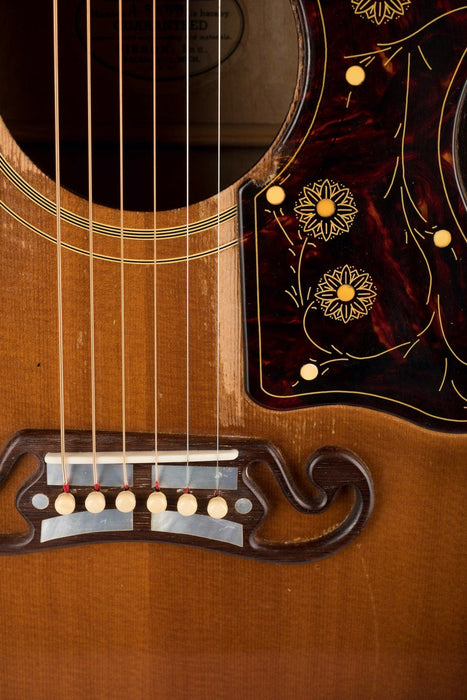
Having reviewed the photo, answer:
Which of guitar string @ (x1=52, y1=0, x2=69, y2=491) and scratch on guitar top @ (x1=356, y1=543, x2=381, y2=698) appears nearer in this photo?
guitar string @ (x1=52, y1=0, x2=69, y2=491)

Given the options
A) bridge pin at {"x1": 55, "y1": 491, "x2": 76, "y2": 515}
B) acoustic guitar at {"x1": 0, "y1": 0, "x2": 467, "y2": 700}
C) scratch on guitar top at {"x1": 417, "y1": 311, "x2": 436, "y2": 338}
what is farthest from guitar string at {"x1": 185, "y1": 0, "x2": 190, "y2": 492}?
scratch on guitar top at {"x1": 417, "y1": 311, "x2": 436, "y2": 338}

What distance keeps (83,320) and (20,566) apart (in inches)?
10.6

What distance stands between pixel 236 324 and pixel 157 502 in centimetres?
18

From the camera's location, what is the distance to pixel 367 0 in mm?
501

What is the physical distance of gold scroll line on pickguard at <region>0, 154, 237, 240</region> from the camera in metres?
0.54

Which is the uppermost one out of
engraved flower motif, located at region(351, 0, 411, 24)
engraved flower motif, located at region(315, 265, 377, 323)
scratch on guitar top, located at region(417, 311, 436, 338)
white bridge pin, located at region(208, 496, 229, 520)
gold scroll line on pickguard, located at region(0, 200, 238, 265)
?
engraved flower motif, located at region(351, 0, 411, 24)

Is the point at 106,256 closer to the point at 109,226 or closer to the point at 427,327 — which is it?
the point at 109,226

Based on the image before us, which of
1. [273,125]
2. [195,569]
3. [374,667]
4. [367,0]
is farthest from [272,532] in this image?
[367,0]

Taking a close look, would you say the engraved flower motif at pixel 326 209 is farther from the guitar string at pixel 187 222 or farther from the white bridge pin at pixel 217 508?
the white bridge pin at pixel 217 508

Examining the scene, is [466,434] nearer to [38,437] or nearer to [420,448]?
[420,448]

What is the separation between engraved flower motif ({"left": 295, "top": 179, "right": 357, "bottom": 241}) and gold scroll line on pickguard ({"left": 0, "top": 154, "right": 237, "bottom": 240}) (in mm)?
66

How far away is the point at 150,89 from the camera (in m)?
0.56

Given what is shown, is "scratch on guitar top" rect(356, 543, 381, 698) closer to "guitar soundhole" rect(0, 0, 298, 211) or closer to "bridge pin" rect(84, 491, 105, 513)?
"bridge pin" rect(84, 491, 105, 513)

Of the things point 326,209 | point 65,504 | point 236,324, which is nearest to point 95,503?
point 65,504
